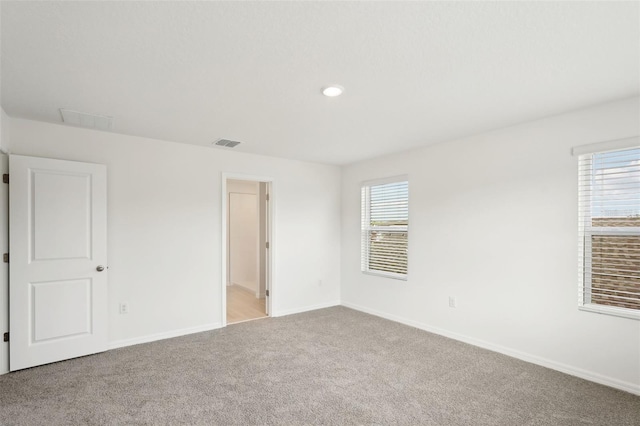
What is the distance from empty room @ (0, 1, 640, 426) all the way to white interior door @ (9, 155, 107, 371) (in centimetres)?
2

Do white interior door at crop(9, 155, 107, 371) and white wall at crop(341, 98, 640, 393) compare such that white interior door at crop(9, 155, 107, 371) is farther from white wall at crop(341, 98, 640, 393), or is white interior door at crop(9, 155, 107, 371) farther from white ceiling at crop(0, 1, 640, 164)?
white wall at crop(341, 98, 640, 393)

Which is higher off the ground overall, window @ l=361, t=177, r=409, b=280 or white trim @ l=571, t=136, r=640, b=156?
white trim @ l=571, t=136, r=640, b=156

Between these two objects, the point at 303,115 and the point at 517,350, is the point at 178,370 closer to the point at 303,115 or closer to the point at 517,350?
the point at 303,115

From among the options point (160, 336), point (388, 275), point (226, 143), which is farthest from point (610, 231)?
point (160, 336)

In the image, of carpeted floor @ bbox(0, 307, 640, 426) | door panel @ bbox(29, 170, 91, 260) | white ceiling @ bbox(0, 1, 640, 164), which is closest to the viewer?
white ceiling @ bbox(0, 1, 640, 164)

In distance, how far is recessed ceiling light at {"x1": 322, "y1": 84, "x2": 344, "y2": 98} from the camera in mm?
2373

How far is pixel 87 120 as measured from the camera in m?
3.12

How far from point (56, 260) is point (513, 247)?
4512 millimetres

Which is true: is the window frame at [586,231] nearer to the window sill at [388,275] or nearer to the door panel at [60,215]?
the window sill at [388,275]

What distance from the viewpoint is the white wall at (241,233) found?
6957 mm

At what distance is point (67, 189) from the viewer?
3209 mm

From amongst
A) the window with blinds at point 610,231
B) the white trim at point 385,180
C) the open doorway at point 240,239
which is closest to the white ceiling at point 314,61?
the window with blinds at point 610,231

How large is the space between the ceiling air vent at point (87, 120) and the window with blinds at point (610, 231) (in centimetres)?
440

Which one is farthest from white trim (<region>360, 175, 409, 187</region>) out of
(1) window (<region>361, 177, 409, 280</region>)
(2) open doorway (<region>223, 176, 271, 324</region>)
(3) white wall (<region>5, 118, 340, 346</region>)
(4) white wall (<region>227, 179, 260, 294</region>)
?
(4) white wall (<region>227, 179, 260, 294</region>)
